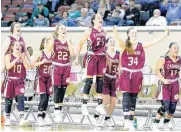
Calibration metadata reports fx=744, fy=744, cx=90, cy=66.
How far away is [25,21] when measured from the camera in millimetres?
20766

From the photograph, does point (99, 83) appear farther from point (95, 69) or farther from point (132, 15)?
point (132, 15)

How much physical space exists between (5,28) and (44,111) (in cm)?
518

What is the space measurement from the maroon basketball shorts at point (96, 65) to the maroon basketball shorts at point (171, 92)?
1305 millimetres

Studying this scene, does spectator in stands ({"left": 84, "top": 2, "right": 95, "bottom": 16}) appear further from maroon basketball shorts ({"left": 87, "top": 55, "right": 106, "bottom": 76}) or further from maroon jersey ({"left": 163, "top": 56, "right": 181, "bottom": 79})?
maroon jersey ({"left": 163, "top": 56, "right": 181, "bottom": 79})

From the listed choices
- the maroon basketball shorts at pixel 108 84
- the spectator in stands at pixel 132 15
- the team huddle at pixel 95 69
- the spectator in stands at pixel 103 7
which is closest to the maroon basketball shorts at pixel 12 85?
the team huddle at pixel 95 69

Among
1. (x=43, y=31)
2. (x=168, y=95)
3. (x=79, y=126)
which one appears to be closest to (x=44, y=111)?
(x=79, y=126)

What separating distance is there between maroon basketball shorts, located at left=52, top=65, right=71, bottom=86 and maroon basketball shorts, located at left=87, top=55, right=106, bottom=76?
0.54 m

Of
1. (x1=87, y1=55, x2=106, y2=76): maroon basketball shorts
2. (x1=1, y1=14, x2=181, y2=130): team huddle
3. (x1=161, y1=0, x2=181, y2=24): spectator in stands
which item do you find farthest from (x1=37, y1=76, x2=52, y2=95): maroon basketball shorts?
(x1=161, y1=0, x2=181, y2=24): spectator in stands

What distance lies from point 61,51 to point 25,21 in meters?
6.31

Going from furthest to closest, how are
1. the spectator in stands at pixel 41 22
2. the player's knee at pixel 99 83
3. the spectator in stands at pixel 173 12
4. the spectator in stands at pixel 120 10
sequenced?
the spectator in stands at pixel 41 22 < the spectator in stands at pixel 120 10 < the spectator in stands at pixel 173 12 < the player's knee at pixel 99 83

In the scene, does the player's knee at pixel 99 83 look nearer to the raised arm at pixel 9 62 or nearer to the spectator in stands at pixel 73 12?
the raised arm at pixel 9 62

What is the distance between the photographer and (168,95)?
1380cm

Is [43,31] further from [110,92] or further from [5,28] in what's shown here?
[110,92]

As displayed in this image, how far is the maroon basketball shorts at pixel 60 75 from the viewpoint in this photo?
1467 cm
